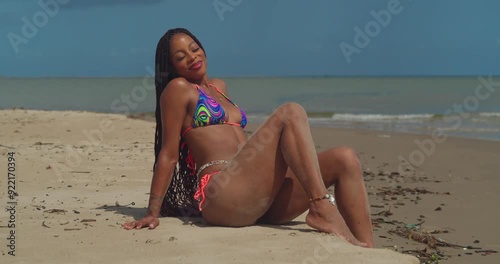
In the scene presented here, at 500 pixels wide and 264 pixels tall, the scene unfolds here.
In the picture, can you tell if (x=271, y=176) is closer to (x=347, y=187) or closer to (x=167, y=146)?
(x=347, y=187)

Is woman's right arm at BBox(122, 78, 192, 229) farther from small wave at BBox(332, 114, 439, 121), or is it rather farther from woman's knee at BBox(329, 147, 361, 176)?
small wave at BBox(332, 114, 439, 121)

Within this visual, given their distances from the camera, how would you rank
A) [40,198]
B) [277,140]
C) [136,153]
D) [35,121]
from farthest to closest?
1. [35,121]
2. [136,153]
3. [40,198]
4. [277,140]

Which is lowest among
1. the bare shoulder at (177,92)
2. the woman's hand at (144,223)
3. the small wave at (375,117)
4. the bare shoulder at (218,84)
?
the woman's hand at (144,223)

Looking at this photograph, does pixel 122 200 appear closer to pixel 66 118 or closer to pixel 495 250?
pixel 495 250

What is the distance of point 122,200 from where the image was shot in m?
5.41

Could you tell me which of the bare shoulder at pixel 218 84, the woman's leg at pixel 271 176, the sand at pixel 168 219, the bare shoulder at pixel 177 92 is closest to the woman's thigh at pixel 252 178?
the woman's leg at pixel 271 176

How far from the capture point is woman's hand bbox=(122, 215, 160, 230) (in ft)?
13.0

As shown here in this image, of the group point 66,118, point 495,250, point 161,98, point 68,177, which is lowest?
point 495,250

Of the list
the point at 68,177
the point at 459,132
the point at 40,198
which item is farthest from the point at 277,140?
the point at 459,132

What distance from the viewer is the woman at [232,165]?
3.69 metres

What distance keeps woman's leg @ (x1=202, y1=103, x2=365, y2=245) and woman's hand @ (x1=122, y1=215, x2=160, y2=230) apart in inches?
13.0

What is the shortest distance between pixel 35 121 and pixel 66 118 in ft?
3.33

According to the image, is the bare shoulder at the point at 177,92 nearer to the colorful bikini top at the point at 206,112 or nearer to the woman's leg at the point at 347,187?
the colorful bikini top at the point at 206,112

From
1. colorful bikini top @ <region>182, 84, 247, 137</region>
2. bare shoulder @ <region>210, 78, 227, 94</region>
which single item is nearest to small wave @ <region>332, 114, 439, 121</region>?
bare shoulder @ <region>210, 78, 227, 94</region>
